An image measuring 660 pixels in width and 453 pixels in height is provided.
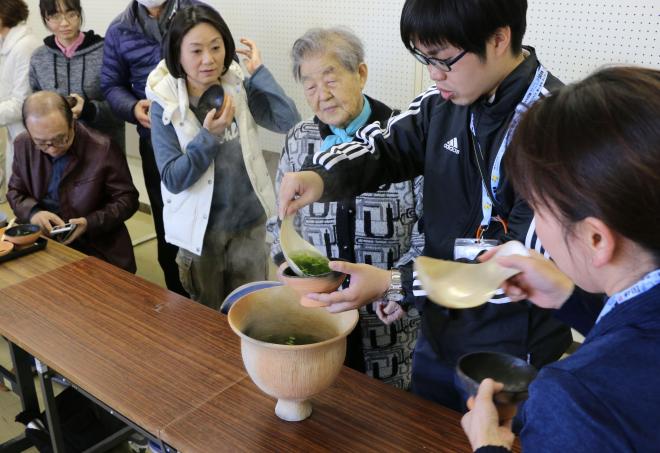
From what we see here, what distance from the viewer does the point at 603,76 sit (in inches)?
32.1

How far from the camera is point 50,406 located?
2059 millimetres

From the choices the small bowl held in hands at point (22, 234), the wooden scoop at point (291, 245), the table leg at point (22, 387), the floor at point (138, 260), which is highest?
the wooden scoop at point (291, 245)

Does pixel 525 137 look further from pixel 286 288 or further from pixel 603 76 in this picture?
pixel 286 288

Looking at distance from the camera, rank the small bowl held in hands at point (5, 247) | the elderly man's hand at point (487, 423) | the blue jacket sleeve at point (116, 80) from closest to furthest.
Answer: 1. the elderly man's hand at point (487, 423)
2. the small bowl held in hands at point (5, 247)
3. the blue jacket sleeve at point (116, 80)

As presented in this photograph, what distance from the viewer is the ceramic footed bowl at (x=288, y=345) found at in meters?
1.27

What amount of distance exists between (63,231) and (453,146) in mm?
2136

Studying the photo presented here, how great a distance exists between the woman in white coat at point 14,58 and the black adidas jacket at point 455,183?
3.00m

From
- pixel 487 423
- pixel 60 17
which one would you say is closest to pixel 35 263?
pixel 60 17

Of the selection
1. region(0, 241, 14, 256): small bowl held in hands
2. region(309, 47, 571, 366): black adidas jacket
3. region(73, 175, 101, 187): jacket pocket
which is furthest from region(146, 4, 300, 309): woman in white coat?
region(309, 47, 571, 366): black adidas jacket

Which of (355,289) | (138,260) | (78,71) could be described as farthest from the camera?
(138,260)

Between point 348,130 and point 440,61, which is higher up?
point 440,61

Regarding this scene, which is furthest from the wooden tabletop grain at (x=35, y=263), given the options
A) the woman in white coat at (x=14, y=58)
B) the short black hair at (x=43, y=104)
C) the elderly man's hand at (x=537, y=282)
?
the elderly man's hand at (x=537, y=282)

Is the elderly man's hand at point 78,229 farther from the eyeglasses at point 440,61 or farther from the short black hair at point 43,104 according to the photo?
the eyeglasses at point 440,61

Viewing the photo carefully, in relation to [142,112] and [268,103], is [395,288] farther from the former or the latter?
[142,112]
